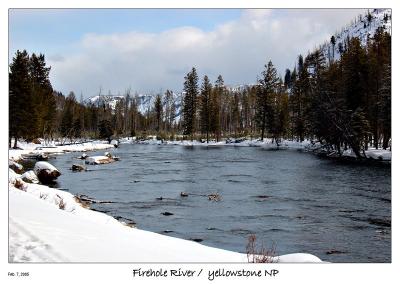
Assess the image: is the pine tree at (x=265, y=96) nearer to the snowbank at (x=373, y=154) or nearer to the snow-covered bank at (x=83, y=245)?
the snowbank at (x=373, y=154)

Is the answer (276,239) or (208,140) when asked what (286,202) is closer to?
(276,239)

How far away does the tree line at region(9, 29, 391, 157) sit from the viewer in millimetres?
23345

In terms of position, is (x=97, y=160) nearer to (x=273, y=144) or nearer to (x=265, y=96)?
(x=273, y=144)

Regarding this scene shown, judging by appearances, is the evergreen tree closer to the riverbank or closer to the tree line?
the tree line

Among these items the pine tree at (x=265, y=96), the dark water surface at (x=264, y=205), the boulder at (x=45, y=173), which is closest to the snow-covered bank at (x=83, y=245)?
the dark water surface at (x=264, y=205)

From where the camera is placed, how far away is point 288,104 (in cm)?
6912

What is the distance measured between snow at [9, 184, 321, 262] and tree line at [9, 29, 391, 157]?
6.12 feet

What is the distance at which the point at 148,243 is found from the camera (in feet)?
25.1

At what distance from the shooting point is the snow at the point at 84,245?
625 centimetres

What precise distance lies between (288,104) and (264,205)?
54.6m

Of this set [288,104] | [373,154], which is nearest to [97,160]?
[373,154]

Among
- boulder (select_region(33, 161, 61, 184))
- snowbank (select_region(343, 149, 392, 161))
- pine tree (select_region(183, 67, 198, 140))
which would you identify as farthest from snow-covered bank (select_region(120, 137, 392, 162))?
boulder (select_region(33, 161, 61, 184))
